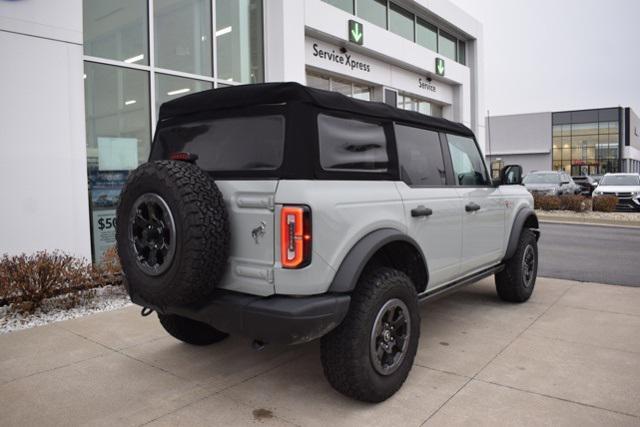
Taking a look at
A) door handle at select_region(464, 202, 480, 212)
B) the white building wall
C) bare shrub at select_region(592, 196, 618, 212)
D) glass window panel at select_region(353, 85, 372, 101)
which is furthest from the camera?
bare shrub at select_region(592, 196, 618, 212)

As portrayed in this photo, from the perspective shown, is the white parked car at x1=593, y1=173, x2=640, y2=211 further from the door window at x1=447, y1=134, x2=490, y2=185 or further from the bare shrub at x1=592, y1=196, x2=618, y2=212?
the door window at x1=447, y1=134, x2=490, y2=185

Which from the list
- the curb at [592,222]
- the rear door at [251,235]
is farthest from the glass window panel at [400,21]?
the rear door at [251,235]

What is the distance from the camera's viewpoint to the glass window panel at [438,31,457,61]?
20.1m

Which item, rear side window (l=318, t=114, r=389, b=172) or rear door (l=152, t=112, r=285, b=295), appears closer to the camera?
rear door (l=152, t=112, r=285, b=295)

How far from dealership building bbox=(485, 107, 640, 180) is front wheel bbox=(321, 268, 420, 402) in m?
60.1

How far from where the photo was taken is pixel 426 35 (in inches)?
744

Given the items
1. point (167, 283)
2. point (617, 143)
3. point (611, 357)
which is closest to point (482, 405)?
point (611, 357)

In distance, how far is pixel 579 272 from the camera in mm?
7730

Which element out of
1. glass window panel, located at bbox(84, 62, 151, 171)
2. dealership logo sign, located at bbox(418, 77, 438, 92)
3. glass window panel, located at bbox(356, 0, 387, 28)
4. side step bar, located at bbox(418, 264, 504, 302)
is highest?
glass window panel, located at bbox(356, 0, 387, 28)

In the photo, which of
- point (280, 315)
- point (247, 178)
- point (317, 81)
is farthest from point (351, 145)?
point (317, 81)

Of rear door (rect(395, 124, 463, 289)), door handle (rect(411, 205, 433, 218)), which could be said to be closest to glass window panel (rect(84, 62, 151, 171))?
rear door (rect(395, 124, 463, 289))

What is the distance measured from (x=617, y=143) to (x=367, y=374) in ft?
222

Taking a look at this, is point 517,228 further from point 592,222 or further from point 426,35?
point 426,35

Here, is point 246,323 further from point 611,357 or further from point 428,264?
point 611,357
